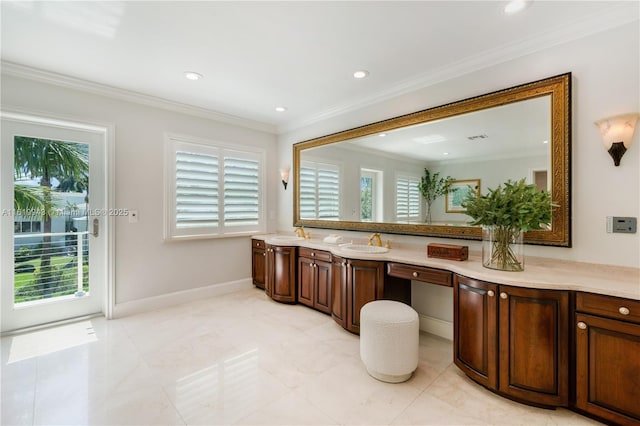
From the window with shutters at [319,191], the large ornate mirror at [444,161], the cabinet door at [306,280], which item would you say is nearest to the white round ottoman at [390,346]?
the large ornate mirror at [444,161]

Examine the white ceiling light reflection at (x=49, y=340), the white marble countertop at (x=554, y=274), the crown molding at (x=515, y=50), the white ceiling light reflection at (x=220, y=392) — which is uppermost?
the crown molding at (x=515, y=50)

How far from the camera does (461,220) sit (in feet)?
8.96

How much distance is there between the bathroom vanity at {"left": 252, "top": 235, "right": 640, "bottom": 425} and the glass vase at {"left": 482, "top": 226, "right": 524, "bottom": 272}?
94 millimetres

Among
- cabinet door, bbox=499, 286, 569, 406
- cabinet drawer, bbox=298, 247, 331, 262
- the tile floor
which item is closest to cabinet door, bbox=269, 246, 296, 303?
cabinet drawer, bbox=298, 247, 331, 262

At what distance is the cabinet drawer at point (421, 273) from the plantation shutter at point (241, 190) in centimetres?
260

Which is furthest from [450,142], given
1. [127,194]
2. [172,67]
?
[127,194]

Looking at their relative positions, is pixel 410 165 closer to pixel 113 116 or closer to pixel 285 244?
pixel 285 244

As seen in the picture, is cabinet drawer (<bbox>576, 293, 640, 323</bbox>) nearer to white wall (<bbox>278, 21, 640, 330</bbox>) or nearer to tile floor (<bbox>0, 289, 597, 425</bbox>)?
white wall (<bbox>278, 21, 640, 330</bbox>)

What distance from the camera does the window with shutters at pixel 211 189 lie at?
3.76 meters

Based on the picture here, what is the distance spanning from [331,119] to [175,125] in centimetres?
212

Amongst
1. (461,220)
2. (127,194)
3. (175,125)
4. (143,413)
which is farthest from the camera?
(175,125)

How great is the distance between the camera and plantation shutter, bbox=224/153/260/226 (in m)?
4.25

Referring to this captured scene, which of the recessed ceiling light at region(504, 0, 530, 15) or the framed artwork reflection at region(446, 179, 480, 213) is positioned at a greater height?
the recessed ceiling light at region(504, 0, 530, 15)

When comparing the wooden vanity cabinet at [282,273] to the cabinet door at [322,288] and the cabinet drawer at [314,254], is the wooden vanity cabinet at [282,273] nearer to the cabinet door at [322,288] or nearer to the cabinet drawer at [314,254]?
the cabinet drawer at [314,254]
